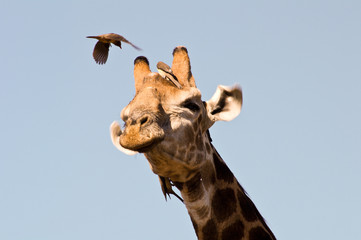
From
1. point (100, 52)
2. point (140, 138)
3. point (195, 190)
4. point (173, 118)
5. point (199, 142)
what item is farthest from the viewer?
point (100, 52)

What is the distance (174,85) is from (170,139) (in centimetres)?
93

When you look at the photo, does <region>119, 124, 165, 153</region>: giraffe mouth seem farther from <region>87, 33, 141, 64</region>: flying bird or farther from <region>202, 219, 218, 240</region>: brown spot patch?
<region>87, 33, 141, 64</region>: flying bird

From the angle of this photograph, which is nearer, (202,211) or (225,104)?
(202,211)

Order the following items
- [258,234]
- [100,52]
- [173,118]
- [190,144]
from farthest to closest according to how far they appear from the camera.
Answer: [100,52] < [258,234] < [190,144] < [173,118]

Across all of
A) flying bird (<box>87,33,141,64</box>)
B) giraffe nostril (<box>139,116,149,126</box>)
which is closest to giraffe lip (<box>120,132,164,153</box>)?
giraffe nostril (<box>139,116,149,126</box>)

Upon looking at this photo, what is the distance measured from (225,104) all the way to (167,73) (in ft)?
2.86

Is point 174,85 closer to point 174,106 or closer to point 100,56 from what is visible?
point 174,106

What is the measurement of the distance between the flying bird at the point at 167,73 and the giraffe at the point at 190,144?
0.22 feet

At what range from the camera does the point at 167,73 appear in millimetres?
9227

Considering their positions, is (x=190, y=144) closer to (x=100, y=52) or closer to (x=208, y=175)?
(x=208, y=175)

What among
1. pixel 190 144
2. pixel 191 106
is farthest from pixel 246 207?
pixel 191 106

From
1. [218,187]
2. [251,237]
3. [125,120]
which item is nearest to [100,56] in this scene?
[125,120]

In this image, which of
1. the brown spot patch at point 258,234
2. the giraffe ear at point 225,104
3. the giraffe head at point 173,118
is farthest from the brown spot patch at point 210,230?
the giraffe ear at point 225,104

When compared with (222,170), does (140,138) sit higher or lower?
higher
